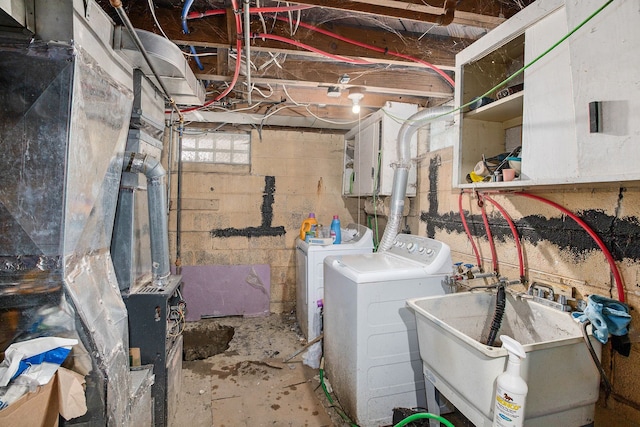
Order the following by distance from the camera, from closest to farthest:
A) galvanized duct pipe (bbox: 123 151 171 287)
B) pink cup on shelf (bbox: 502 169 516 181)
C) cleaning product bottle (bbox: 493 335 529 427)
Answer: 1. cleaning product bottle (bbox: 493 335 529 427)
2. pink cup on shelf (bbox: 502 169 516 181)
3. galvanized duct pipe (bbox: 123 151 171 287)

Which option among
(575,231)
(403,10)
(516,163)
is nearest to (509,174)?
(516,163)

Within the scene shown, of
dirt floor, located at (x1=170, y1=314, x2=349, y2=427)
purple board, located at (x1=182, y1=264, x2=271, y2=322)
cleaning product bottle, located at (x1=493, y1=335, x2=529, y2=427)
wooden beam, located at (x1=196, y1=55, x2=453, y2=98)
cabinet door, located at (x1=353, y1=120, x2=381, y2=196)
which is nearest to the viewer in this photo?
cleaning product bottle, located at (x1=493, y1=335, x2=529, y2=427)

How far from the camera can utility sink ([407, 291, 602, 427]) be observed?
39.9 inches

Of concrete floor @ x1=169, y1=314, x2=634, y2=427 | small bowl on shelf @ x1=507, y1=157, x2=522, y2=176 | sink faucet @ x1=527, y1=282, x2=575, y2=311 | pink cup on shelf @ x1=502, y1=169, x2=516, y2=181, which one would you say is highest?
small bowl on shelf @ x1=507, y1=157, x2=522, y2=176

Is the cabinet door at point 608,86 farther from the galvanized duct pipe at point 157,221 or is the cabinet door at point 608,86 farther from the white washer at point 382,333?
the galvanized duct pipe at point 157,221

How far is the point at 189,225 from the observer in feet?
10.8

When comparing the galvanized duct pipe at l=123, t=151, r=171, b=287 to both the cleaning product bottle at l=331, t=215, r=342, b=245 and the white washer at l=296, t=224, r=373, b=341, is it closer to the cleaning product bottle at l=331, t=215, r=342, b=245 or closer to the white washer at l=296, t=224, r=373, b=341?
the white washer at l=296, t=224, r=373, b=341

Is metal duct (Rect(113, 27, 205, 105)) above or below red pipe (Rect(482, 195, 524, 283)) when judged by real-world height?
above

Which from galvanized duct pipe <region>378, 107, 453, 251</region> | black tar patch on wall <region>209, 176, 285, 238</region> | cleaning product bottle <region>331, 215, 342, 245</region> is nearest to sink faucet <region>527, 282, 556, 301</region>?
galvanized duct pipe <region>378, 107, 453, 251</region>

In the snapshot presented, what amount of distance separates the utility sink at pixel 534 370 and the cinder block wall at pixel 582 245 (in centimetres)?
19

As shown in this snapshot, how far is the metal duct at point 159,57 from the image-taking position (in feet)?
4.80

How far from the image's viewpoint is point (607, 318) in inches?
42.1

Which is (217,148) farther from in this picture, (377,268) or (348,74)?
(377,268)

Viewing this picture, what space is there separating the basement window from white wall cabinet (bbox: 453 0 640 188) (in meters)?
2.40
